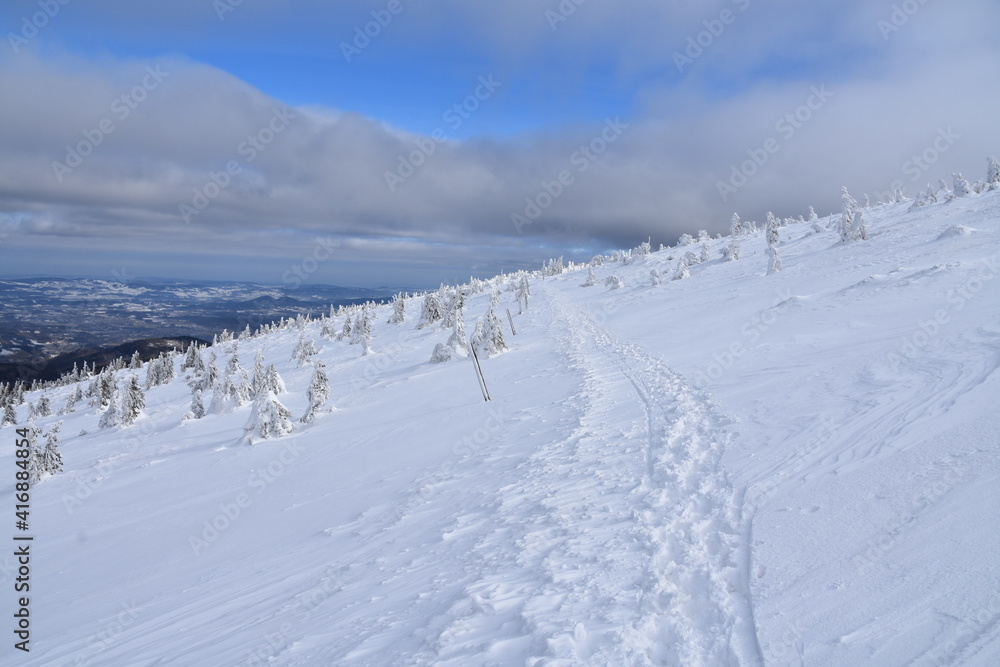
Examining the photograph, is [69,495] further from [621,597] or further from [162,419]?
[621,597]

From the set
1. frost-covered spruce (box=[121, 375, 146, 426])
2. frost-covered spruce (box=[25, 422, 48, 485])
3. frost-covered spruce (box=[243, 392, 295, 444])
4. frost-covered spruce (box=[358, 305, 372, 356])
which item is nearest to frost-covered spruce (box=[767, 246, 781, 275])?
frost-covered spruce (box=[358, 305, 372, 356])

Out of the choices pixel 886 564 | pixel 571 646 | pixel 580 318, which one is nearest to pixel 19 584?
pixel 571 646

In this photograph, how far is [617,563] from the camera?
18.5ft

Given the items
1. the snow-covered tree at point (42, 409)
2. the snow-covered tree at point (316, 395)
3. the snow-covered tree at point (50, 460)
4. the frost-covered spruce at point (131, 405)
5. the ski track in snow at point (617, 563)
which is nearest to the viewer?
the ski track in snow at point (617, 563)

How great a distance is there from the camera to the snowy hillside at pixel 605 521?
4434mm

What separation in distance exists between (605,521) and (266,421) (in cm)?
1762

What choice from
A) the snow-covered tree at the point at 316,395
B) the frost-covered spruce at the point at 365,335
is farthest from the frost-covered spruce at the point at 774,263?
the frost-covered spruce at the point at 365,335

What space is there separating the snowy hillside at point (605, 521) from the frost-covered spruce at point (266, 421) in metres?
0.22

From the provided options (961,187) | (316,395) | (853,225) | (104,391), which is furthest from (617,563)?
(961,187)

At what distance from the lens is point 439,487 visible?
10227 mm

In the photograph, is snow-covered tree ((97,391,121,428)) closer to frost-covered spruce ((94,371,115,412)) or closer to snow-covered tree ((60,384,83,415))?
frost-covered spruce ((94,371,115,412))

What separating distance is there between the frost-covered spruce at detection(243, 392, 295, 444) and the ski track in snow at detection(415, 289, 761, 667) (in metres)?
14.4

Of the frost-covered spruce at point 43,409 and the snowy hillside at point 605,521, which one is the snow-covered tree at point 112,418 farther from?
the frost-covered spruce at point 43,409

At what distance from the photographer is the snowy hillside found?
443 cm
